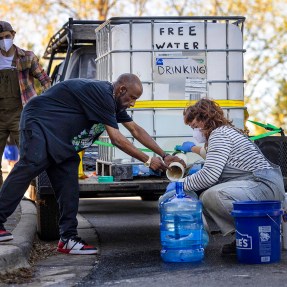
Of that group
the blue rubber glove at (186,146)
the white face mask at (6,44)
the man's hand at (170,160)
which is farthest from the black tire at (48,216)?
the white face mask at (6,44)

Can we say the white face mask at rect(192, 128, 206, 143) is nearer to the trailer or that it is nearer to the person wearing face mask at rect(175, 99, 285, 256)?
the person wearing face mask at rect(175, 99, 285, 256)

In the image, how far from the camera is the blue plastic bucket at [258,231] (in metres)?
7.16

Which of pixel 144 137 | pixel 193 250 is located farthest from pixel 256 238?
pixel 144 137

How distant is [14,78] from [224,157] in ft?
11.2

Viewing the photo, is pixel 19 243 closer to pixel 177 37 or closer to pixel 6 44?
pixel 177 37

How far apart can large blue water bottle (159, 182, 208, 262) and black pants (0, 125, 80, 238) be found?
92cm

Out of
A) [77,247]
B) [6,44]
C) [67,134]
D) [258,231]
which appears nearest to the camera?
[258,231]

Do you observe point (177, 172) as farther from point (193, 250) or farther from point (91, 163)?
point (91, 163)

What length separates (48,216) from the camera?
29.9 ft

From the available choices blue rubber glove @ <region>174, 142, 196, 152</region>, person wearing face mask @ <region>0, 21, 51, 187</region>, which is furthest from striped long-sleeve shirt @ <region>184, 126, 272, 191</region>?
person wearing face mask @ <region>0, 21, 51, 187</region>

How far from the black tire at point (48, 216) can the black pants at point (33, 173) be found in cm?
91

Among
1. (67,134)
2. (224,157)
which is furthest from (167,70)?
(224,157)

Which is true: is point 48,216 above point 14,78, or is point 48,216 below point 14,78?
below

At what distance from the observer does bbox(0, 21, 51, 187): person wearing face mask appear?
1012 centimetres
